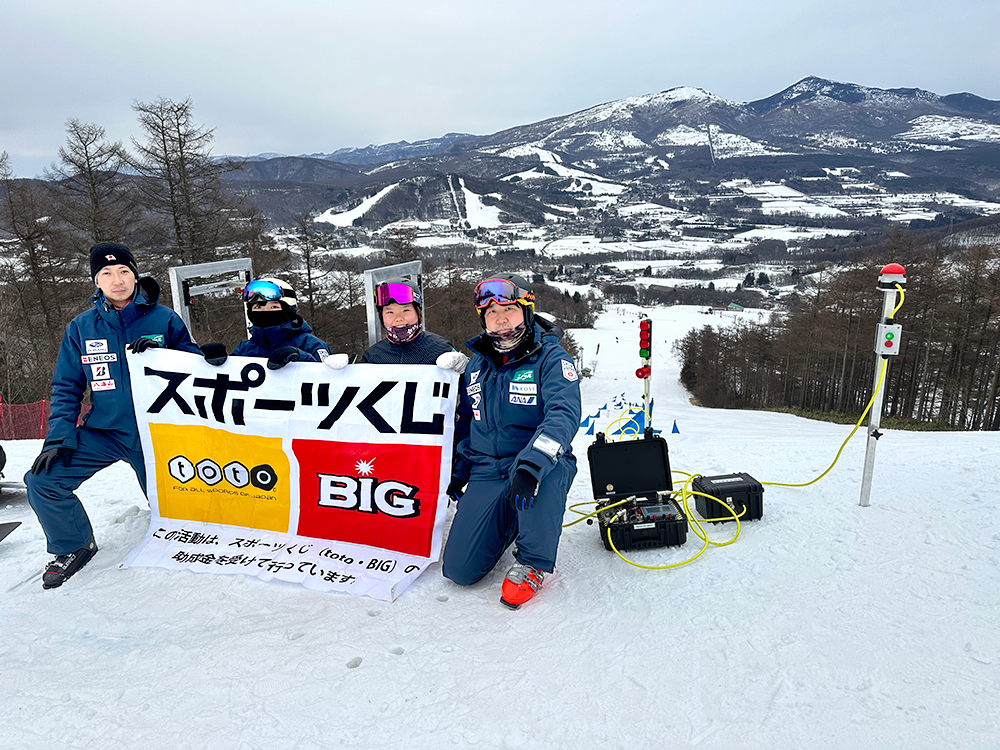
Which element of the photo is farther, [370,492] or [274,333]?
[274,333]

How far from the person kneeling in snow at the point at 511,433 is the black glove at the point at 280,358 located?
1421mm

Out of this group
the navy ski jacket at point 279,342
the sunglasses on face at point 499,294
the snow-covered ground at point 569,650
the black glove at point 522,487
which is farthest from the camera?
the navy ski jacket at point 279,342

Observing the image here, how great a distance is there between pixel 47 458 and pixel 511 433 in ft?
10.6

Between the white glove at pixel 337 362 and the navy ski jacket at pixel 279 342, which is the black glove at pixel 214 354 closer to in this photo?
the navy ski jacket at pixel 279 342

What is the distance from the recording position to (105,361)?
13.7ft

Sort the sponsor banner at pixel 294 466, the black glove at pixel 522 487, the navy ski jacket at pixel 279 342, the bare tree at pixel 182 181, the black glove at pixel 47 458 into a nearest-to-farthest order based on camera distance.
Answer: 1. the black glove at pixel 522 487
2. the black glove at pixel 47 458
3. the sponsor banner at pixel 294 466
4. the navy ski jacket at pixel 279 342
5. the bare tree at pixel 182 181

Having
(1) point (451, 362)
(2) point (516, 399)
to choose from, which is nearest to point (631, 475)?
(2) point (516, 399)

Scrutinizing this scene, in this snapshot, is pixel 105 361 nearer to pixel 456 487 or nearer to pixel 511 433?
pixel 456 487

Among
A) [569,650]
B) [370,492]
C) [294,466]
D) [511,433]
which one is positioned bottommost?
[569,650]

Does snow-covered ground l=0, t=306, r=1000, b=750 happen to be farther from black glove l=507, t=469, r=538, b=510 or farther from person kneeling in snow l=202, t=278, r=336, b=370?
person kneeling in snow l=202, t=278, r=336, b=370

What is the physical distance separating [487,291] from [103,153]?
22.5 metres

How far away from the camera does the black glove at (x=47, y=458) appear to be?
148 inches

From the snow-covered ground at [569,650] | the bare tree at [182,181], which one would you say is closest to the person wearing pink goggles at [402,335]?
the snow-covered ground at [569,650]

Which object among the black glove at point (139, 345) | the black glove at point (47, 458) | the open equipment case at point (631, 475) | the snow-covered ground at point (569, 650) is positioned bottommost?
the snow-covered ground at point (569, 650)
